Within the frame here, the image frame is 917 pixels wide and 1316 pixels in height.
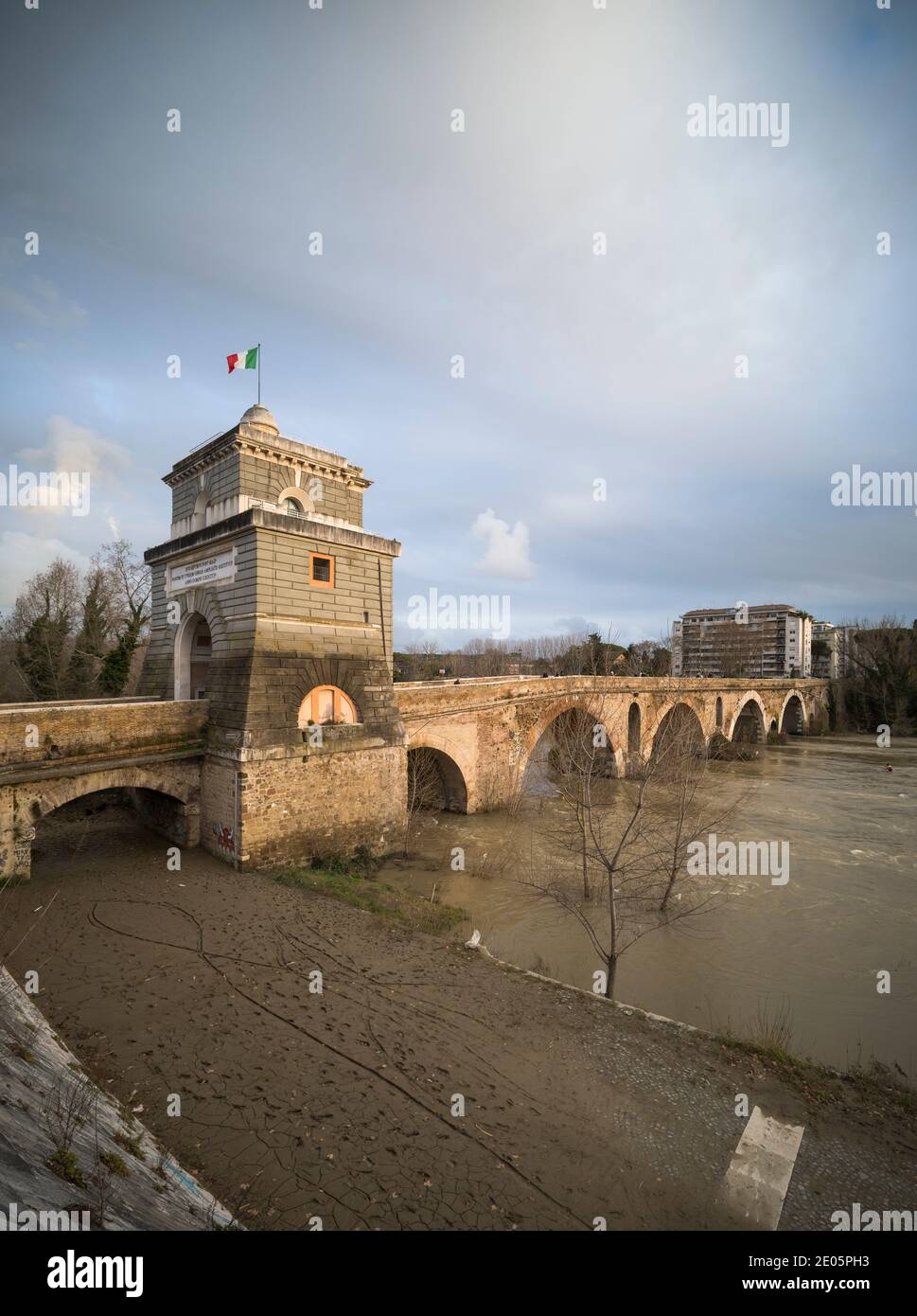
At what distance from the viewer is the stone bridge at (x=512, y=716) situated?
17056 millimetres

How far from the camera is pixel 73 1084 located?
15.3ft

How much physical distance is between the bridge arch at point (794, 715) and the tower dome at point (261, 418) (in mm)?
Result: 47578

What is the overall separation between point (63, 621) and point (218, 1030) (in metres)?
24.3

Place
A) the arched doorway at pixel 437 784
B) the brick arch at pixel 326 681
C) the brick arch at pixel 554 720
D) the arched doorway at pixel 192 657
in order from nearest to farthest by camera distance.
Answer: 1. the brick arch at pixel 326 681
2. the arched doorway at pixel 192 657
3. the arched doorway at pixel 437 784
4. the brick arch at pixel 554 720

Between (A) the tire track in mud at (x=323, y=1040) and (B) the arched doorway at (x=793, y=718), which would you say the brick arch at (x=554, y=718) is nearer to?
(A) the tire track in mud at (x=323, y=1040)

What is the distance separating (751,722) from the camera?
4409 cm

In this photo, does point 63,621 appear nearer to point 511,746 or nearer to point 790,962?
point 511,746

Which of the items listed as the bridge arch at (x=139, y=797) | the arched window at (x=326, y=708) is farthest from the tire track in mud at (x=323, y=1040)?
the arched window at (x=326, y=708)

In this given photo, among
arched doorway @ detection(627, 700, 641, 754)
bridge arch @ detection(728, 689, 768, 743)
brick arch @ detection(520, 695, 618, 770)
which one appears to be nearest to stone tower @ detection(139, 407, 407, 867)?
brick arch @ detection(520, 695, 618, 770)

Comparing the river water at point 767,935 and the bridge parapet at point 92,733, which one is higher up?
the bridge parapet at point 92,733

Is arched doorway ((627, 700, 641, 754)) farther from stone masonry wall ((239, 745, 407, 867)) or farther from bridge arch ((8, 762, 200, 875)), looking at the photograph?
bridge arch ((8, 762, 200, 875))

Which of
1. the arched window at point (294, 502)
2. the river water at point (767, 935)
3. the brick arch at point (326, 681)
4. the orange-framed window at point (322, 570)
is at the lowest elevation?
the river water at point (767, 935)

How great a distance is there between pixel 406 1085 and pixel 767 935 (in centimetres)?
857

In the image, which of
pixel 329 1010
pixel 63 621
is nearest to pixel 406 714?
pixel 329 1010
